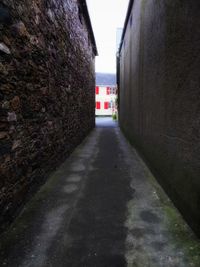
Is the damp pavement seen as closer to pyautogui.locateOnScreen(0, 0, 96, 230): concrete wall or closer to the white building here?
pyautogui.locateOnScreen(0, 0, 96, 230): concrete wall

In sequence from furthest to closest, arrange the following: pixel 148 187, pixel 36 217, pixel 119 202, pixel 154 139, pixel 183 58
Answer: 1. pixel 154 139
2. pixel 148 187
3. pixel 119 202
4. pixel 36 217
5. pixel 183 58

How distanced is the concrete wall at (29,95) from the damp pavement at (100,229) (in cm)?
39

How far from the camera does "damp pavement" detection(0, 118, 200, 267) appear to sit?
7.66 ft

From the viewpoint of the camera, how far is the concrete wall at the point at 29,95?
2.99 meters

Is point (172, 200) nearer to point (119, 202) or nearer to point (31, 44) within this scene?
point (119, 202)

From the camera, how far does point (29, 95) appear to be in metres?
3.84

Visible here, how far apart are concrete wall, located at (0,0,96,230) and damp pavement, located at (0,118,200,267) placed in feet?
1.29

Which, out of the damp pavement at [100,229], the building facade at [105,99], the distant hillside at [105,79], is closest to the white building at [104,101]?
the building facade at [105,99]

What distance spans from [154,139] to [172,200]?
1470mm

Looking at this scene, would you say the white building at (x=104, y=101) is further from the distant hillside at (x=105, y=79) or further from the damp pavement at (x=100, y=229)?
the damp pavement at (x=100, y=229)

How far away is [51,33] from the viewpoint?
5094mm

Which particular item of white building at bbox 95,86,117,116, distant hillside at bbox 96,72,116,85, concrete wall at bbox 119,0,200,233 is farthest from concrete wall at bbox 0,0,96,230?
distant hillside at bbox 96,72,116,85

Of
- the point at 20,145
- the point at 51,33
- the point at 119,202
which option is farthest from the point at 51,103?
the point at 119,202

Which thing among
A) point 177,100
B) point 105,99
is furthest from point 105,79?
point 177,100
